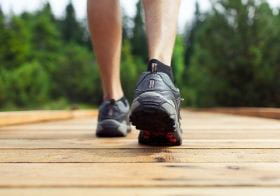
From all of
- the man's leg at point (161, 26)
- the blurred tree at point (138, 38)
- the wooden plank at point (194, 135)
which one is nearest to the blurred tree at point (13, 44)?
the blurred tree at point (138, 38)

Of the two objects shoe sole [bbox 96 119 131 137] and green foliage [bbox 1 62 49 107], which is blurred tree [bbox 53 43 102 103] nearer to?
green foliage [bbox 1 62 49 107]

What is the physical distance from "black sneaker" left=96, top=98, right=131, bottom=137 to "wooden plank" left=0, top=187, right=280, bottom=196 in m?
0.68

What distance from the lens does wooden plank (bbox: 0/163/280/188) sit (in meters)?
0.58

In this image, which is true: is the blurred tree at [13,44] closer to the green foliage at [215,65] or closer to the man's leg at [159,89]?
the green foliage at [215,65]

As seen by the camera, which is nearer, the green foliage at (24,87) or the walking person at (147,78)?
the walking person at (147,78)

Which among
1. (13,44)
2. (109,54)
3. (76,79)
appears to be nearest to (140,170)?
(109,54)

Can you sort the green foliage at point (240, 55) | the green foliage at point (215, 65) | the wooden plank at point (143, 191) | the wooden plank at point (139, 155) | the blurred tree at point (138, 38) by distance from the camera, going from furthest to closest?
the blurred tree at point (138, 38) → the green foliage at point (215, 65) → the green foliage at point (240, 55) → the wooden plank at point (139, 155) → the wooden plank at point (143, 191)

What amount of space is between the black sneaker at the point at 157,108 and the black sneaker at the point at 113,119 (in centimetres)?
27

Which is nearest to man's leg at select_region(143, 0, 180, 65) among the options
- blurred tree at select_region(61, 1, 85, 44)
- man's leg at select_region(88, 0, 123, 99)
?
man's leg at select_region(88, 0, 123, 99)

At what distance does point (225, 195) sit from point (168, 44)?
54 centimetres

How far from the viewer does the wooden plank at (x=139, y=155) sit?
0.77 m

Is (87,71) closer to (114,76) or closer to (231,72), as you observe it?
(231,72)

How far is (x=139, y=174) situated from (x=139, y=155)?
193 millimetres

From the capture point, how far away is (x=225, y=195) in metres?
0.53
